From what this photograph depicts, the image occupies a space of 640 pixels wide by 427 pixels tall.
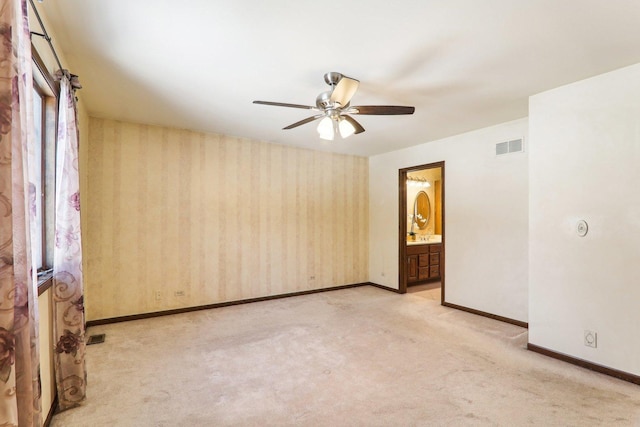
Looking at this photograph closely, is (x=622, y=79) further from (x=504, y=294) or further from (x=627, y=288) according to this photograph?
(x=504, y=294)

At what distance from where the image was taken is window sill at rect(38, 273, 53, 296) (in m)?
1.82

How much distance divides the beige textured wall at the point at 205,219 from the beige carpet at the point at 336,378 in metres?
0.62

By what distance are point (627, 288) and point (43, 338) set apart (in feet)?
13.9

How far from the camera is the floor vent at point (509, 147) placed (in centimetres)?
380

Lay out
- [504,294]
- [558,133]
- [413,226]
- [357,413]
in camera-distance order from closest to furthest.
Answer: [357,413]
[558,133]
[504,294]
[413,226]

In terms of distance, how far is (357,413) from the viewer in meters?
2.09

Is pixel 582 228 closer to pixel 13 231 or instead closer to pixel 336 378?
pixel 336 378

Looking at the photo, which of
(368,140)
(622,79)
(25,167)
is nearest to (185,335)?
(25,167)

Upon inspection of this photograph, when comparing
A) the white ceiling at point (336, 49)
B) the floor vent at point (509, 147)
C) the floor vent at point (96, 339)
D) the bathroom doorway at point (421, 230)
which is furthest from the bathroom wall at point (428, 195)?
the floor vent at point (96, 339)

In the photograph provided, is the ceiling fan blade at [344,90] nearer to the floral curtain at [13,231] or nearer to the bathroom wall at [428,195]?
the floral curtain at [13,231]

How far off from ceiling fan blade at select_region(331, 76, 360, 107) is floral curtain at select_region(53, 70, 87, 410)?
1858 mm

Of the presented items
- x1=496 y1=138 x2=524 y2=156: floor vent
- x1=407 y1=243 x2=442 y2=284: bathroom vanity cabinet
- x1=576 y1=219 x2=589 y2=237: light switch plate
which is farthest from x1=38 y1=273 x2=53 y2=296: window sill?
x1=407 y1=243 x2=442 y2=284: bathroom vanity cabinet

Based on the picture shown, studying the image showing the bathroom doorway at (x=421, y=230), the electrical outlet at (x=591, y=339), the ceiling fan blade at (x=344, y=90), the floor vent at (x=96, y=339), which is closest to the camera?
the ceiling fan blade at (x=344, y=90)

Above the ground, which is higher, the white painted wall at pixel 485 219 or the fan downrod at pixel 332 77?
the fan downrod at pixel 332 77
